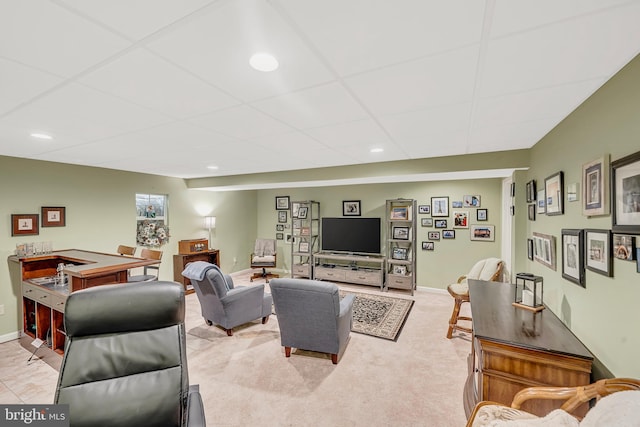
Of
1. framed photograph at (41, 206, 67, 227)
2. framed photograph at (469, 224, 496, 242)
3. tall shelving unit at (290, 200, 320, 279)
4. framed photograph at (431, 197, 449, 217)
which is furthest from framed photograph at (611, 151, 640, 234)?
framed photograph at (41, 206, 67, 227)

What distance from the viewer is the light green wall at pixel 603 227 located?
1316mm

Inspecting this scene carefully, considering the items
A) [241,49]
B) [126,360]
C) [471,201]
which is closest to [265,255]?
[471,201]

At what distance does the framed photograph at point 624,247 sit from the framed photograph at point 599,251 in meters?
0.05

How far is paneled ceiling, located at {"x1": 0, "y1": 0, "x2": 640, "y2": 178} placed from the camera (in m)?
0.97

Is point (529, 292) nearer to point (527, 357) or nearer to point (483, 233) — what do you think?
point (527, 357)

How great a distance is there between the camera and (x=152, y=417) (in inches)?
54.7

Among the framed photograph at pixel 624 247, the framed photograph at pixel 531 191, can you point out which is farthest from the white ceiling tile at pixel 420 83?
the framed photograph at pixel 531 191

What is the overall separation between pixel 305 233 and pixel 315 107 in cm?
474

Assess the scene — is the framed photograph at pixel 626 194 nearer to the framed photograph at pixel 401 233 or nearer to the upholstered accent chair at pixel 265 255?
the framed photograph at pixel 401 233

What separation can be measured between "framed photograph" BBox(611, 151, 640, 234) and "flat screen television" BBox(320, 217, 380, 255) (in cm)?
437

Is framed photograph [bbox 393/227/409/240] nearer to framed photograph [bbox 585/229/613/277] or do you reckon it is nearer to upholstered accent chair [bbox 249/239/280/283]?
upholstered accent chair [bbox 249/239/280/283]

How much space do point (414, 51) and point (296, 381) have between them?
2736 millimetres

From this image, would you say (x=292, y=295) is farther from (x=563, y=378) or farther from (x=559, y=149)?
(x=559, y=149)

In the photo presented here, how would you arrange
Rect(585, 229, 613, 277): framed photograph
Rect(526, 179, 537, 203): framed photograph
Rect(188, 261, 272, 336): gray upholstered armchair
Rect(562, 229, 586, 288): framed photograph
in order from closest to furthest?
Rect(585, 229, 613, 277): framed photograph → Rect(562, 229, 586, 288): framed photograph → Rect(526, 179, 537, 203): framed photograph → Rect(188, 261, 272, 336): gray upholstered armchair
